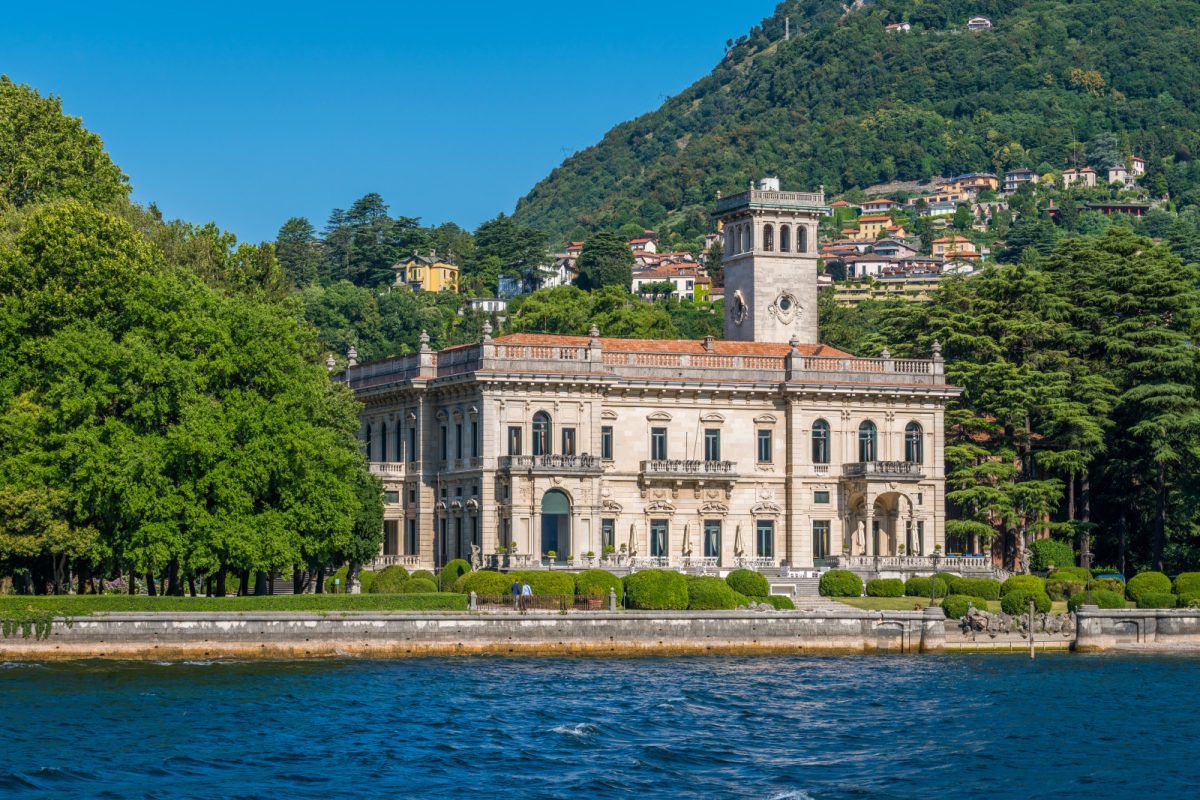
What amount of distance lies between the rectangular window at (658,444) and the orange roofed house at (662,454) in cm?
6

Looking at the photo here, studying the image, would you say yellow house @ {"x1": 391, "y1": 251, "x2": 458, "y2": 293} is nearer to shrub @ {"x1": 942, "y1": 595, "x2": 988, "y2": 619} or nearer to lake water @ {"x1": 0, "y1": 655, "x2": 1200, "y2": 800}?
shrub @ {"x1": 942, "y1": 595, "x2": 988, "y2": 619}

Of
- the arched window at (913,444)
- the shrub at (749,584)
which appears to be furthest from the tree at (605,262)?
the shrub at (749,584)

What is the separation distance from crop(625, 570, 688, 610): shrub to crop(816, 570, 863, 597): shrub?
10077 millimetres

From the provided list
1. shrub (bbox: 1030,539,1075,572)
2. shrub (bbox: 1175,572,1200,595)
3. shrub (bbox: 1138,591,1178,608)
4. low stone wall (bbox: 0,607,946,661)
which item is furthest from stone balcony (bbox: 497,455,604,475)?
shrub (bbox: 1175,572,1200,595)

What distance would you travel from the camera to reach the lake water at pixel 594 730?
3972 cm

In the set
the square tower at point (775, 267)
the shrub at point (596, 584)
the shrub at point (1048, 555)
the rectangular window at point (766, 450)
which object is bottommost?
the shrub at point (596, 584)

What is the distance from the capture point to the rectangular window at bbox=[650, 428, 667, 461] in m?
81.1

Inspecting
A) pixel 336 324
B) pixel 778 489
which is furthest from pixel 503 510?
pixel 336 324

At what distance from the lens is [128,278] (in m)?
64.6

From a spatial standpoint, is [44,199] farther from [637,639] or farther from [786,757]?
[786,757]

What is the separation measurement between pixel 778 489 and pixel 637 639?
22.2 metres

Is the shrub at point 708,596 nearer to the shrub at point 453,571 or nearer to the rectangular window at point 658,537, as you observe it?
the shrub at point 453,571

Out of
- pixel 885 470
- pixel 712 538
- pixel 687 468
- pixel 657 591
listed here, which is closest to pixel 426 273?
pixel 712 538

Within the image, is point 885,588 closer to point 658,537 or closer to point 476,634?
point 658,537
